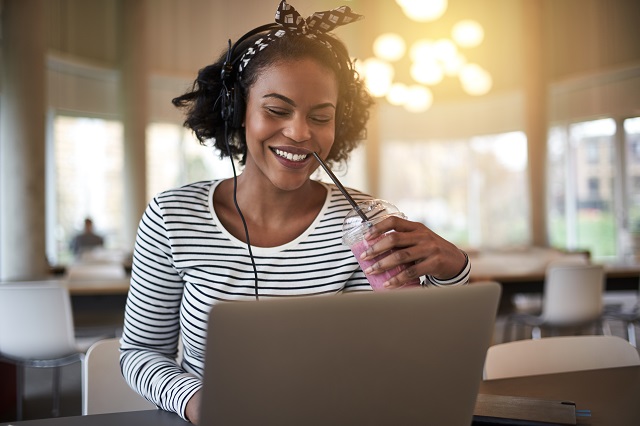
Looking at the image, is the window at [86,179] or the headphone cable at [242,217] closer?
the headphone cable at [242,217]

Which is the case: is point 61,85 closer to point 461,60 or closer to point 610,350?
point 461,60

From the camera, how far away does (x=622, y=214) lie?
9.12m

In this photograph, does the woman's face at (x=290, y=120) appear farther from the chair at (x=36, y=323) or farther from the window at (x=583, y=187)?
the window at (x=583, y=187)

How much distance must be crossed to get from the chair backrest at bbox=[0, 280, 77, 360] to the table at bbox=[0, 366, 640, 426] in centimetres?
216

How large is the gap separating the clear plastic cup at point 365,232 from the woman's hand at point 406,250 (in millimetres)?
10

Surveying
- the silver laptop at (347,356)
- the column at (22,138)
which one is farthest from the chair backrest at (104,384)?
the column at (22,138)

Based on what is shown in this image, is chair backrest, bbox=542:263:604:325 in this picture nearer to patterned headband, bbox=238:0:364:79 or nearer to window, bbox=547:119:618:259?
patterned headband, bbox=238:0:364:79

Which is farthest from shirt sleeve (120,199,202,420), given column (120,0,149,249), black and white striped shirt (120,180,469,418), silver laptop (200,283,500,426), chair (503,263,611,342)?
column (120,0,149,249)

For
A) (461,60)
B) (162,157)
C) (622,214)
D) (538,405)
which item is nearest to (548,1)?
(622,214)

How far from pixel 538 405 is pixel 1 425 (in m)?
0.90

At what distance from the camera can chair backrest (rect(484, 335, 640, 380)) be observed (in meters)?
1.65

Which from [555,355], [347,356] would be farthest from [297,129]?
[555,355]

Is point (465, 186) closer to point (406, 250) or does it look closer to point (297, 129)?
point (297, 129)

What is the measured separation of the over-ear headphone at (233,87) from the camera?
142 cm
